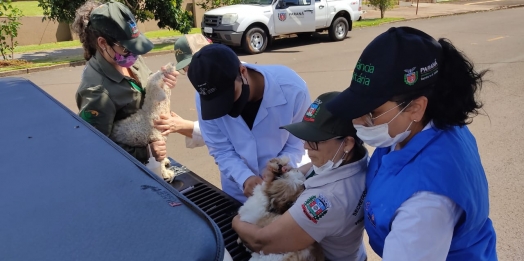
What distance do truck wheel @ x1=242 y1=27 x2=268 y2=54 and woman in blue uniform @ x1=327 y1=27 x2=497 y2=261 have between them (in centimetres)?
1132

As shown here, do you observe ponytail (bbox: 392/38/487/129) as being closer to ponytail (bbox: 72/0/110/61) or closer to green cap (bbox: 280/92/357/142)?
green cap (bbox: 280/92/357/142)

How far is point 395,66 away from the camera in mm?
1449

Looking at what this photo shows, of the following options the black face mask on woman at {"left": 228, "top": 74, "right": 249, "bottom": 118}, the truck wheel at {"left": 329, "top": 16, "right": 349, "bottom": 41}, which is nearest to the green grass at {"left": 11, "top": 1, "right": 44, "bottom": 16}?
the truck wheel at {"left": 329, "top": 16, "right": 349, "bottom": 41}

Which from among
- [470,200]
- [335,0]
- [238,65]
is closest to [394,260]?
[470,200]

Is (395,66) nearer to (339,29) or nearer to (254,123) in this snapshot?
(254,123)

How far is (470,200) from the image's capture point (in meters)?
1.37

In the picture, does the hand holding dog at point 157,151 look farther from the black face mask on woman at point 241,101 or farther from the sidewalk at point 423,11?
the sidewalk at point 423,11

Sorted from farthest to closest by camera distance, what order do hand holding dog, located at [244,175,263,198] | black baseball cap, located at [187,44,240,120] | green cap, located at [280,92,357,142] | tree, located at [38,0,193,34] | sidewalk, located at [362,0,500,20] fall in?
1. sidewalk, located at [362,0,500,20]
2. tree, located at [38,0,193,34]
3. hand holding dog, located at [244,175,263,198]
4. black baseball cap, located at [187,44,240,120]
5. green cap, located at [280,92,357,142]

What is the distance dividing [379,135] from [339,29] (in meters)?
13.9

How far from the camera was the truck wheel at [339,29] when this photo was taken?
1466 centimetres

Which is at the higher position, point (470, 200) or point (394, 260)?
point (470, 200)

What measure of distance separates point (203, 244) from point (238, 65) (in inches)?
57.3

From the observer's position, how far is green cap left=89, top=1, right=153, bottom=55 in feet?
8.44

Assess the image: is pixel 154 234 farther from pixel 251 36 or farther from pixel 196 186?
pixel 251 36
